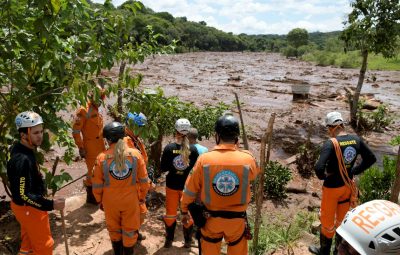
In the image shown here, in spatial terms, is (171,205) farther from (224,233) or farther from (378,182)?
(378,182)

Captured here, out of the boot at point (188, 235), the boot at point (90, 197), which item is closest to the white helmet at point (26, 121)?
the boot at point (188, 235)

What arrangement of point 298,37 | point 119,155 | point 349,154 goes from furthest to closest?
point 298,37
point 349,154
point 119,155

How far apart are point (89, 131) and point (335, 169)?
14.0ft

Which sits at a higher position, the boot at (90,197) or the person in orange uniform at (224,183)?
the person in orange uniform at (224,183)

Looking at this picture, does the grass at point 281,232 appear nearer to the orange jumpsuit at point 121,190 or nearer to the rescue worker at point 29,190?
the orange jumpsuit at point 121,190

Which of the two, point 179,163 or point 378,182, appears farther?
point 378,182

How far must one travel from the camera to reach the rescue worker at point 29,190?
3938 millimetres

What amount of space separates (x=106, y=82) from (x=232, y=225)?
2.23m

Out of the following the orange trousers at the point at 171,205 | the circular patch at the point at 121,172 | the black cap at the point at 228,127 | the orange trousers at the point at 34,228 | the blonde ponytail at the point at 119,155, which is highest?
the black cap at the point at 228,127

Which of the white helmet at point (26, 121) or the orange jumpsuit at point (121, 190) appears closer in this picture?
the white helmet at point (26, 121)

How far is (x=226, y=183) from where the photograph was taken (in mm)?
3836

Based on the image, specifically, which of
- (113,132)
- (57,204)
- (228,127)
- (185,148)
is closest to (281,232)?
(185,148)

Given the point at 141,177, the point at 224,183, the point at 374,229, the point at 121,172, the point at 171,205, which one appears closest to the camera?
the point at 374,229

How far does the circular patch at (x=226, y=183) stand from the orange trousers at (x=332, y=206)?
2.13 m
